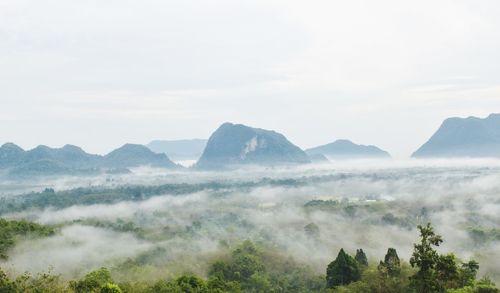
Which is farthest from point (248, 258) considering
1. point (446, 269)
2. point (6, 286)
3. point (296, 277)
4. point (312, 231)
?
point (446, 269)

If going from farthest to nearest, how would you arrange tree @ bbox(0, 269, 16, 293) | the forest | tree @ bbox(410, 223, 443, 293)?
the forest < tree @ bbox(0, 269, 16, 293) < tree @ bbox(410, 223, 443, 293)

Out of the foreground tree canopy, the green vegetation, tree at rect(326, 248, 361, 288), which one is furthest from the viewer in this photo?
the green vegetation

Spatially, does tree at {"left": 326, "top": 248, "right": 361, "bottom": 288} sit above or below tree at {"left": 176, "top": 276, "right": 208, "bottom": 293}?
below

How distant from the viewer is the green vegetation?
11681 centimetres

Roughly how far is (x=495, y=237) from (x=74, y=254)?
413 feet

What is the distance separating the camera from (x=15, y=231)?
127188mm

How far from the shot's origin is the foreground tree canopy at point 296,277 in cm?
4722

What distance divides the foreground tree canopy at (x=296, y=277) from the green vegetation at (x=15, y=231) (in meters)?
0.23

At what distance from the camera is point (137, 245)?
486 ft

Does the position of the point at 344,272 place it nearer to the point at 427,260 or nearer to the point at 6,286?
the point at 427,260

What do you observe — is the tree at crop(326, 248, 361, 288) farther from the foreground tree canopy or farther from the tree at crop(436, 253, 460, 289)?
the tree at crop(436, 253, 460, 289)

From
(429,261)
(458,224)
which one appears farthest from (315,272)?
(458,224)

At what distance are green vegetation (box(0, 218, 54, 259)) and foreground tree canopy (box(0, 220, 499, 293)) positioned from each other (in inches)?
9.1

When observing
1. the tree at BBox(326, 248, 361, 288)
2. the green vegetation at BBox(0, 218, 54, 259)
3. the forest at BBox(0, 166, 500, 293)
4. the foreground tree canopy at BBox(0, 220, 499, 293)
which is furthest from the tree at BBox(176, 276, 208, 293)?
the green vegetation at BBox(0, 218, 54, 259)
